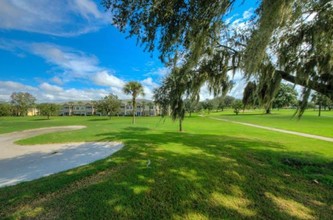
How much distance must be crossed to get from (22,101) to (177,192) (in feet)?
282

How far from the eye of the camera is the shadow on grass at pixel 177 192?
3.31 meters

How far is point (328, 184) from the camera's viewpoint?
15.2ft

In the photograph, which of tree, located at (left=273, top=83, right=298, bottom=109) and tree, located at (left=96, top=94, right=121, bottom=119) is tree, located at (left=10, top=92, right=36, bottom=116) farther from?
tree, located at (left=273, top=83, right=298, bottom=109)

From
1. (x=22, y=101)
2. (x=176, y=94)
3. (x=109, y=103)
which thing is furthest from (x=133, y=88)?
(x=22, y=101)

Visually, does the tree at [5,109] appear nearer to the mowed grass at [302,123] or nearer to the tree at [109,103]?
the tree at [109,103]

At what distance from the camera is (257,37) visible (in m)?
3.39

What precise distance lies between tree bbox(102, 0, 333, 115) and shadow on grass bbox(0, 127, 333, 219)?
8.27 ft

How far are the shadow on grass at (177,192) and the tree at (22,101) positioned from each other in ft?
269

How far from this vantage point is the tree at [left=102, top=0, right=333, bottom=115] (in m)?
3.49

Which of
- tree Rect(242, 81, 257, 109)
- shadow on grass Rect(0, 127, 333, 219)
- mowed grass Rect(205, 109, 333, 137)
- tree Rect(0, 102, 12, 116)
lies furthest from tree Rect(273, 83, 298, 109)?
tree Rect(0, 102, 12, 116)

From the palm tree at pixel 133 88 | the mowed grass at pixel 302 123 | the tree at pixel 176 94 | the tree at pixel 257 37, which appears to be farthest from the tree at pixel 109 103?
the tree at pixel 257 37

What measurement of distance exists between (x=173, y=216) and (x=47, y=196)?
8.24 ft

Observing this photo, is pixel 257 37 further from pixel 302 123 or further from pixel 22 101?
pixel 22 101

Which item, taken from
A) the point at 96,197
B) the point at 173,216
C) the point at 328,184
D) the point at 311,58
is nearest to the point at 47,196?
the point at 96,197
